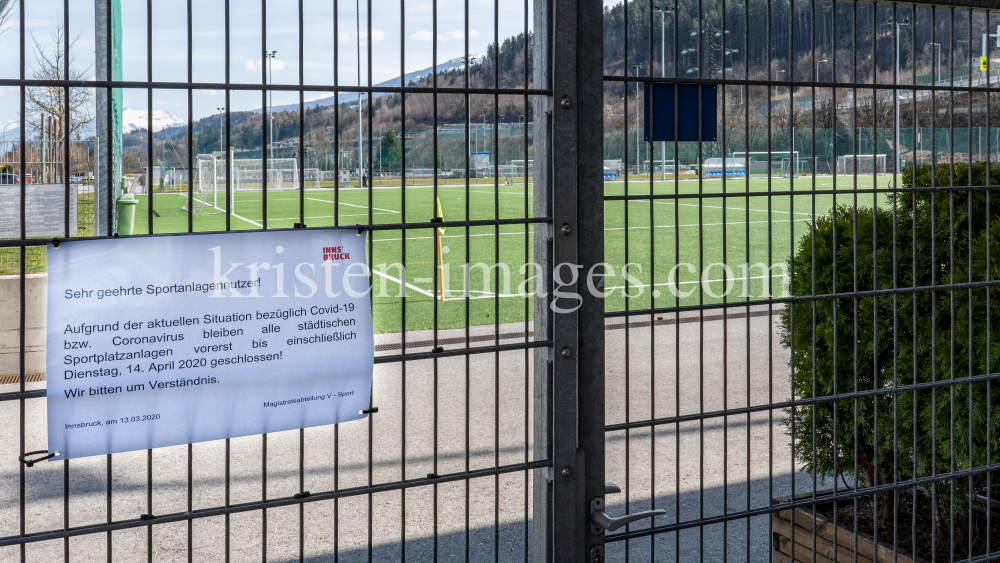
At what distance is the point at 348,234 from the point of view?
215 cm

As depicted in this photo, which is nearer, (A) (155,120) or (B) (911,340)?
Result: (A) (155,120)

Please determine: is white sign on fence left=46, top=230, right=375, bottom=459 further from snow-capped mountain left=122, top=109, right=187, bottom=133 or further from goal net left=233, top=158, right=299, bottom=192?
snow-capped mountain left=122, top=109, right=187, bottom=133

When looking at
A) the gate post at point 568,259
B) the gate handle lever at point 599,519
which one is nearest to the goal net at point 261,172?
the gate post at point 568,259

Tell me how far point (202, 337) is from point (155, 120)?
55cm

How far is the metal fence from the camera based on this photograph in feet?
6.94

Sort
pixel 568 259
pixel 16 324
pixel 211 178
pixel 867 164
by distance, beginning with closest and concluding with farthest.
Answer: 1. pixel 568 259
2. pixel 211 178
3. pixel 867 164
4. pixel 16 324

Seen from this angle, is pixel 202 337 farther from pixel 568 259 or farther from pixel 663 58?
pixel 663 58

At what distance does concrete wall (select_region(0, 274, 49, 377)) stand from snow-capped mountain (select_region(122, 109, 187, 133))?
7261 millimetres

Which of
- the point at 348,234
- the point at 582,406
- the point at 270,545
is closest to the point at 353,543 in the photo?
the point at 270,545

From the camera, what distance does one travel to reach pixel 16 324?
8664mm

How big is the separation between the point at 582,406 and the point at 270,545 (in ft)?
9.45

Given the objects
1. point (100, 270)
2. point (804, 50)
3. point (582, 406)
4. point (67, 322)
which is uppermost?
point (804, 50)

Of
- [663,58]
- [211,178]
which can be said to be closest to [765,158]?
[663,58]

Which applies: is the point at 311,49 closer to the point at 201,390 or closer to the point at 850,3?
the point at 201,390
